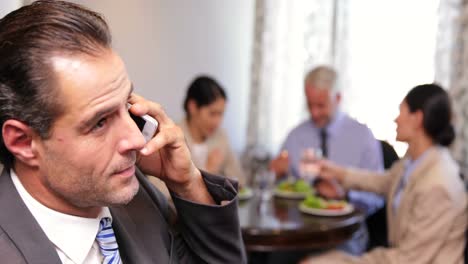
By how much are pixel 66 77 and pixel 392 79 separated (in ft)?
10.3

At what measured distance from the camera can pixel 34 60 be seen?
0.80 m

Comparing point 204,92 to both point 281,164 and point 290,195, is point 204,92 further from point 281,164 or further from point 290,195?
point 290,195

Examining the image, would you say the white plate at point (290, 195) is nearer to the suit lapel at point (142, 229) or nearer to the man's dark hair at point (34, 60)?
the suit lapel at point (142, 229)

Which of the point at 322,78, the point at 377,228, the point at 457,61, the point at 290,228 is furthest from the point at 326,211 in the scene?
the point at 457,61

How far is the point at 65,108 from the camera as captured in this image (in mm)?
814

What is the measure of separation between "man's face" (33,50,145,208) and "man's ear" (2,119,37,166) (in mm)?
17

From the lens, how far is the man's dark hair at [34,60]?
31.4 inches

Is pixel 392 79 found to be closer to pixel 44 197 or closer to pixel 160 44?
pixel 160 44

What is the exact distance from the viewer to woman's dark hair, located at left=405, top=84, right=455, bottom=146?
233cm

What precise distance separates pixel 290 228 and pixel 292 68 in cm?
199

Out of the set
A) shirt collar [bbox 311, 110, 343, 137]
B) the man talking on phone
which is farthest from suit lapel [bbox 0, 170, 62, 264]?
shirt collar [bbox 311, 110, 343, 137]

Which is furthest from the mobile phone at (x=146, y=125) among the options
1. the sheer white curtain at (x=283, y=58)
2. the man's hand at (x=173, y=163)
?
the sheer white curtain at (x=283, y=58)

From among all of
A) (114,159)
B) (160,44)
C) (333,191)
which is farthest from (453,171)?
(160,44)

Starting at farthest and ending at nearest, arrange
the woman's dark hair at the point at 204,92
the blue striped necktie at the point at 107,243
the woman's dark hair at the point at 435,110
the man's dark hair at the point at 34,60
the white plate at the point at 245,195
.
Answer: the woman's dark hair at the point at 204,92 → the white plate at the point at 245,195 → the woman's dark hair at the point at 435,110 → the blue striped necktie at the point at 107,243 → the man's dark hair at the point at 34,60
